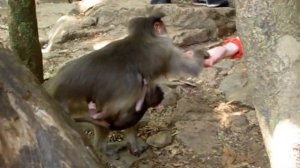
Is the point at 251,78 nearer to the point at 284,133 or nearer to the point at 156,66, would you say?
the point at 284,133

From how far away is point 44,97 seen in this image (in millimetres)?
1854

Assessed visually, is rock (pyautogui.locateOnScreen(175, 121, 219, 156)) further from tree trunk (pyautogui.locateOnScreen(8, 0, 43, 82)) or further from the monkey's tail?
tree trunk (pyautogui.locateOnScreen(8, 0, 43, 82))

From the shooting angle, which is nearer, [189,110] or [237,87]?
[189,110]

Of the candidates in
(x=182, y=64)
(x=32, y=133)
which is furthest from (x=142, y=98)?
(x=32, y=133)

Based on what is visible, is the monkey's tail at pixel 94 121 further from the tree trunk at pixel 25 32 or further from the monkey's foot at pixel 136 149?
the tree trunk at pixel 25 32

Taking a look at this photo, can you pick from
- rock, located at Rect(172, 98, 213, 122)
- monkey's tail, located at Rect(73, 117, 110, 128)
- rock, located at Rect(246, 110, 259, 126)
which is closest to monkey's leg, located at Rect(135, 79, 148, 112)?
monkey's tail, located at Rect(73, 117, 110, 128)

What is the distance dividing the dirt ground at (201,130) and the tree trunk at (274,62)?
5.19 feet

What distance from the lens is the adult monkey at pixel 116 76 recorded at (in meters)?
3.41

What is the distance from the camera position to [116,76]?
340 cm

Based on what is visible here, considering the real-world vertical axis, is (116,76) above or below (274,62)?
below

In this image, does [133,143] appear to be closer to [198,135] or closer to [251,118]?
[198,135]

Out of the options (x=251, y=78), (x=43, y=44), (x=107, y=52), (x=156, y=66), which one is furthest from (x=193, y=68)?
(x=43, y=44)

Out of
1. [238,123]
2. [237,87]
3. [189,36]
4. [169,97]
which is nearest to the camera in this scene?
[238,123]

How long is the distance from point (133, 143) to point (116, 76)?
1.94ft
